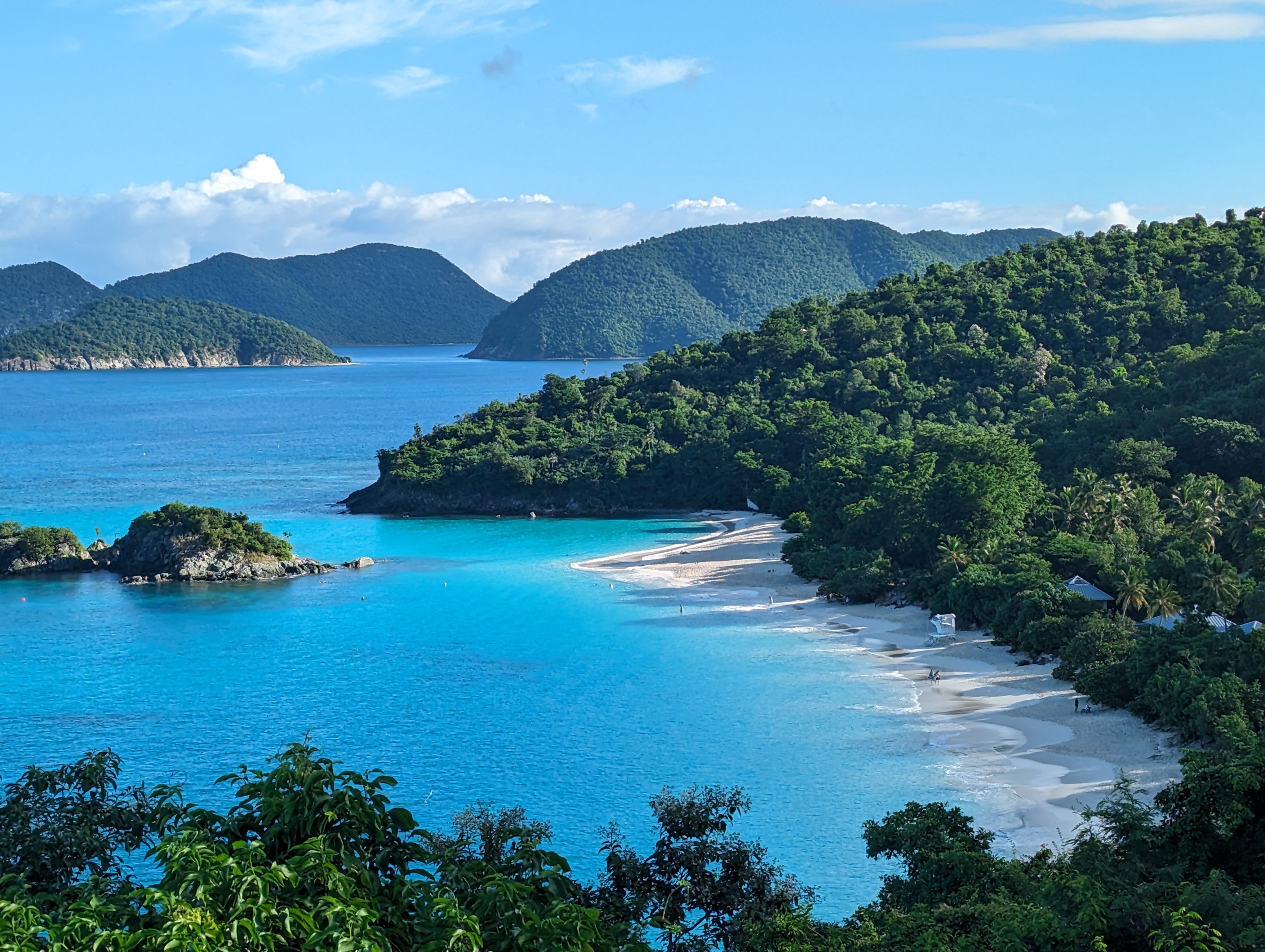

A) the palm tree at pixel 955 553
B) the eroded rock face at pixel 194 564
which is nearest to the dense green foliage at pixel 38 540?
the eroded rock face at pixel 194 564

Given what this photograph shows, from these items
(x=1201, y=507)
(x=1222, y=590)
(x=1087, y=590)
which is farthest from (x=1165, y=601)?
(x=1201, y=507)

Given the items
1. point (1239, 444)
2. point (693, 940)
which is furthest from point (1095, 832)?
point (1239, 444)

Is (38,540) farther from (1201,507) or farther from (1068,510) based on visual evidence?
(1201,507)

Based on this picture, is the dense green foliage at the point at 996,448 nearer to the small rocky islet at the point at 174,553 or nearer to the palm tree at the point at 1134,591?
the palm tree at the point at 1134,591

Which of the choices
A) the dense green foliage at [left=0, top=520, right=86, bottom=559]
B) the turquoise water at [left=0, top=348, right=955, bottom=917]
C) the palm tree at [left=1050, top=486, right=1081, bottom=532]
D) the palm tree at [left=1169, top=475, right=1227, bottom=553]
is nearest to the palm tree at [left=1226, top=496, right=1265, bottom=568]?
the palm tree at [left=1169, top=475, right=1227, bottom=553]

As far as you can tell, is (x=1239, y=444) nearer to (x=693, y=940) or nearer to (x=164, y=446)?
(x=693, y=940)
